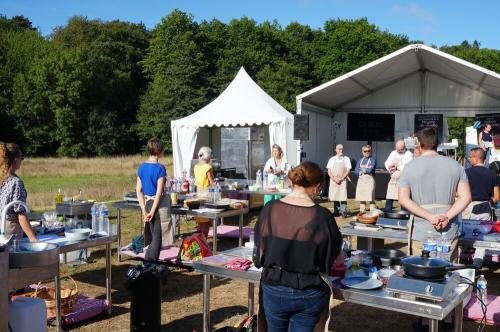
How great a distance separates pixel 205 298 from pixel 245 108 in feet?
25.5

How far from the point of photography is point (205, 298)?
10.6ft

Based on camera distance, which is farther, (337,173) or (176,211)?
(337,173)

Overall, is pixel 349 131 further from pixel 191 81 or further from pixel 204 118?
pixel 191 81

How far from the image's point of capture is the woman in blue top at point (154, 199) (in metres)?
4.95

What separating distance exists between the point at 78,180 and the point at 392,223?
15.3 metres

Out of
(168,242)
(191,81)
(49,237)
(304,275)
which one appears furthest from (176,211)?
(191,81)

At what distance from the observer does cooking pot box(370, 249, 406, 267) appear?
2.99 metres

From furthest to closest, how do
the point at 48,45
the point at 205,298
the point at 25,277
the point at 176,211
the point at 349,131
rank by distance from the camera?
the point at 48,45, the point at 349,131, the point at 176,211, the point at 205,298, the point at 25,277

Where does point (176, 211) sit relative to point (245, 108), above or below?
below

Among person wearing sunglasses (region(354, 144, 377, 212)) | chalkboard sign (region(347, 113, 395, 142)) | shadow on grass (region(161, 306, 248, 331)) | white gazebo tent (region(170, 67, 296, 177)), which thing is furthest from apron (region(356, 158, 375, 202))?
shadow on grass (region(161, 306, 248, 331))

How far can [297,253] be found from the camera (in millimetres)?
2373

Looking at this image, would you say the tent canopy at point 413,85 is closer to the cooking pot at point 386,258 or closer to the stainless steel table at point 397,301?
the cooking pot at point 386,258

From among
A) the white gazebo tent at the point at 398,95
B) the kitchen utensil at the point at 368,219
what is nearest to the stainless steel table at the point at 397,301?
the kitchen utensil at the point at 368,219

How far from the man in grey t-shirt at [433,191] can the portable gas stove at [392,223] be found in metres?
0.66
